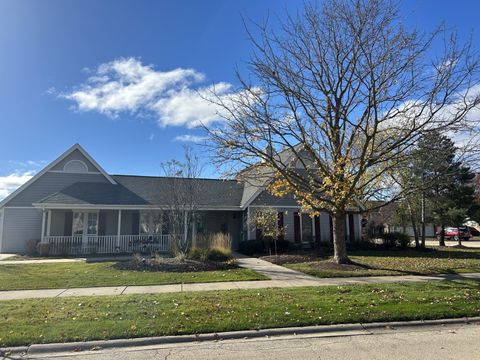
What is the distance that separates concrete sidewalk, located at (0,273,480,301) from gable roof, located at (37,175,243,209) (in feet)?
28.6

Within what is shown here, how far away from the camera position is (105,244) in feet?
74.0

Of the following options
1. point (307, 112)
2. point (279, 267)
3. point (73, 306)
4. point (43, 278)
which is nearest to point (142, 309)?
point (73, 306)

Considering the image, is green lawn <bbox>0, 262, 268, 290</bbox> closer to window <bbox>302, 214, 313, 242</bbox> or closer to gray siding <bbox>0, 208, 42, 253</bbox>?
gray siding <bbox>0, 208, 42, 253</bbox>

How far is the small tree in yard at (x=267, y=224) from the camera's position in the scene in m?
20.9

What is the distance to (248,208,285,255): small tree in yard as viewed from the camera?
68.5 ft

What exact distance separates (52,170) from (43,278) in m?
14.4

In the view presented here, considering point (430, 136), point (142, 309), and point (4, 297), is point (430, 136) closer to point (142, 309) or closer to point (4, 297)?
point (142, 309)

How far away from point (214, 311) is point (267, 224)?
13.4 m

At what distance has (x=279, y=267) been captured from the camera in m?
15.7

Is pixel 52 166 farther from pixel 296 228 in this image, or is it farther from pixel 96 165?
pixel 296 228

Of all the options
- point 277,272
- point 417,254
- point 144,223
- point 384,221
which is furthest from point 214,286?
point 384,221

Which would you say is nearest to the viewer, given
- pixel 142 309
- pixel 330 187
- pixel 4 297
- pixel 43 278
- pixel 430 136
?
pixel 142 309

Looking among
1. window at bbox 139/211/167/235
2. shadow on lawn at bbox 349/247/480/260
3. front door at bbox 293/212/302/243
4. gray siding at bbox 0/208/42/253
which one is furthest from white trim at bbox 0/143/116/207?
shadow on lawn at bbox 349/247/480/260

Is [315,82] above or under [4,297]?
above
